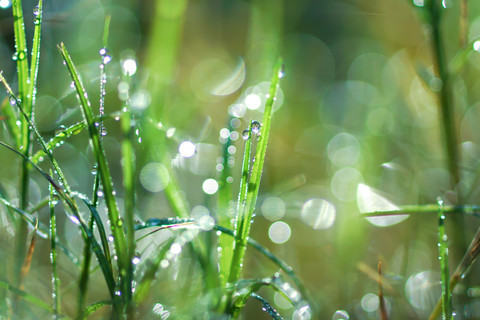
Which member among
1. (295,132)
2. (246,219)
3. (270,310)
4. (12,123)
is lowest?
(270,310)

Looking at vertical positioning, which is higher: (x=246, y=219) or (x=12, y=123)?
(x=12, y=123)

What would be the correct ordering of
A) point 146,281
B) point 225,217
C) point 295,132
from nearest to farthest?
point 146,281
point 225,217
point 295,132

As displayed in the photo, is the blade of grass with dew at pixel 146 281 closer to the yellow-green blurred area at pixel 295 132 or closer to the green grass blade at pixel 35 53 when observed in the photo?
the yellow-green blurred area at pixel 295 132

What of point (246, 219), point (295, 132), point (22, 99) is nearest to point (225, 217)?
point (246, 219)

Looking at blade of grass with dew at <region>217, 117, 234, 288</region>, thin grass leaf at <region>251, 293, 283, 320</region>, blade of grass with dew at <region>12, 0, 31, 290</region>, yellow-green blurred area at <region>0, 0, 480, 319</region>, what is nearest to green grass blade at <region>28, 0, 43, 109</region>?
blade of grass with dew at <region>12, 0, 31, 290</region>

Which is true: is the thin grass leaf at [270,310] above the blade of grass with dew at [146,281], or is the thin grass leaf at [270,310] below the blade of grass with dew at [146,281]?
below

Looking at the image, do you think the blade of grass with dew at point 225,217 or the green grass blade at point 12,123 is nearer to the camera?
the blade of grass with dew at point 225,217

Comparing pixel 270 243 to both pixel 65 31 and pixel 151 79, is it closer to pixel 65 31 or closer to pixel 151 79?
pixel 151 79

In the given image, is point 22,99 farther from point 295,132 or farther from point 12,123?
point 295,132

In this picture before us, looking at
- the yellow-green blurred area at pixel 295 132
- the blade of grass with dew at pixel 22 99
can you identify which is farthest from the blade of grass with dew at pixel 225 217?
the blade of grass with dew at pixel 22 99

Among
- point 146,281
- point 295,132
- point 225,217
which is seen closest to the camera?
point 146,281
